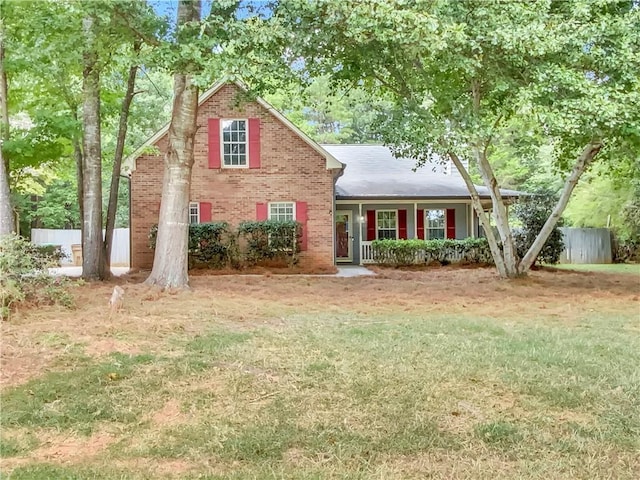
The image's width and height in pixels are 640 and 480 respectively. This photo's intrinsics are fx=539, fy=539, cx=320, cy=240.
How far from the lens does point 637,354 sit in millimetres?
5137

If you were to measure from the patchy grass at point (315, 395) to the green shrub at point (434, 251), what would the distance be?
9937mm

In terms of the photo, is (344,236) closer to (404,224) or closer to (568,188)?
(404,224)

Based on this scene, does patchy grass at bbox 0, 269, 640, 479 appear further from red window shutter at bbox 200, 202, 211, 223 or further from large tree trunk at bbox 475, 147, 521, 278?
red window shutter at bbox 200, 202, 211, 223

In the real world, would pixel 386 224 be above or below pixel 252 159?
below

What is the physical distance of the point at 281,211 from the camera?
16328 mm

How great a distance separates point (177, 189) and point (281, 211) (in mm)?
6656

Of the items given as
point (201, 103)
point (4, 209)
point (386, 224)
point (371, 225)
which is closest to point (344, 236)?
point (371, 225)

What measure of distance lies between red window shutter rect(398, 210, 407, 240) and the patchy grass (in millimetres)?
11832

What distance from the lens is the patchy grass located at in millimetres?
2838

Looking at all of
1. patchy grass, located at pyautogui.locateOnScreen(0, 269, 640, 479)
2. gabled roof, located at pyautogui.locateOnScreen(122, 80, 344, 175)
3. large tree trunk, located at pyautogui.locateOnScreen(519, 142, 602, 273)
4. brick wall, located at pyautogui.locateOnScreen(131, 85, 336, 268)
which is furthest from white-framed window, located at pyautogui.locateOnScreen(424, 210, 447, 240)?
patchy grass, located at pyautogui.locateOnScreen(0, 269, 640, 479)

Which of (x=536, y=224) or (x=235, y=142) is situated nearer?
(x=235, y=142)

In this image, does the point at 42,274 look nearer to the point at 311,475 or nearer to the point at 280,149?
the point at 311,475

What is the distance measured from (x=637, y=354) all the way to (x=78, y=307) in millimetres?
6585

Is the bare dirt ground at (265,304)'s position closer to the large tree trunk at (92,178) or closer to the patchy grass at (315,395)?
the patchy grass at (315,395)
